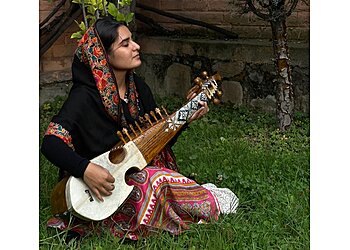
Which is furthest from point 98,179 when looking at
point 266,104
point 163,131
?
point 266,104

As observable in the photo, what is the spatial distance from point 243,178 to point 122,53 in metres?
1.18

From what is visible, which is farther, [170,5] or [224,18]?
[170,5]

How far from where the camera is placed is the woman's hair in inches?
127

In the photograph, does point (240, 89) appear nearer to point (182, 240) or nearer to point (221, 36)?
point (221, 36)

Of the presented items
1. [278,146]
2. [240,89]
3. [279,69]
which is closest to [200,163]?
[278,146]

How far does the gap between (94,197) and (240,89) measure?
3022 mm

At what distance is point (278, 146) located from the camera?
4922mm

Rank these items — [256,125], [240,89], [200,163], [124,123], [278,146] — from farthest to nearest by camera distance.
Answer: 1. [240,89]
2. [256,125]
3. [278,146]
4. [200,163]
5. [124,123]

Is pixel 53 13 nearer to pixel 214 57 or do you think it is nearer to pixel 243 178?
pixel 214 57

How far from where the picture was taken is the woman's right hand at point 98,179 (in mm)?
3021

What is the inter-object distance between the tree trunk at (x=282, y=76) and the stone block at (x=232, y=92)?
67cm

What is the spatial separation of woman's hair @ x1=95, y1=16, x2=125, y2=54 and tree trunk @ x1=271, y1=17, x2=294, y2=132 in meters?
2.14

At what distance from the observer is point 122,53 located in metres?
3.23

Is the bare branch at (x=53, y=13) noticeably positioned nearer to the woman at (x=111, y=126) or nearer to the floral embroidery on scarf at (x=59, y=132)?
the woman at (x=111, y=126)
